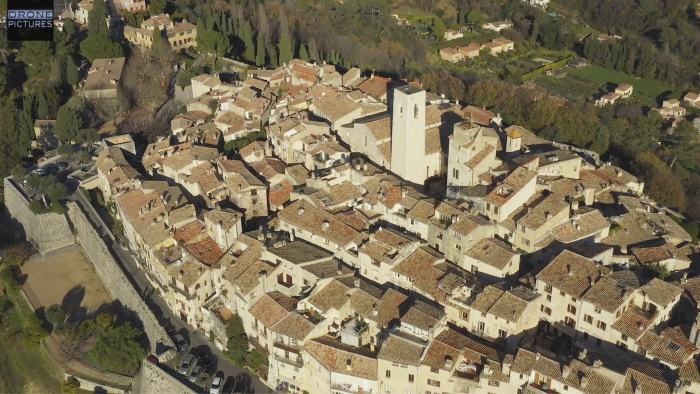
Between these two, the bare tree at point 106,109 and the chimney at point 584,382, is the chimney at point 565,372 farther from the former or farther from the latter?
the bare tree at point 106,109

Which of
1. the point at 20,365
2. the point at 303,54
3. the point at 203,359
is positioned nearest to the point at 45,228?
the point at 20,365

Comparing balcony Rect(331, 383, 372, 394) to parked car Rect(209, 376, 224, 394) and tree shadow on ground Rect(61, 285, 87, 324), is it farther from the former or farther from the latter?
tree shadow on ground Rect(61, 285, 87, 324)

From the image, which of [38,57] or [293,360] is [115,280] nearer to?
[293,360]

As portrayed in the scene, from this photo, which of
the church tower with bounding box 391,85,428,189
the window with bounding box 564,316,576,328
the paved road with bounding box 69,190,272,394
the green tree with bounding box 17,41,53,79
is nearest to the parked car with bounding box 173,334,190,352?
the paved road with bounding box 69,190,272,394

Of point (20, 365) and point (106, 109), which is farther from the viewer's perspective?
point (106, 109)

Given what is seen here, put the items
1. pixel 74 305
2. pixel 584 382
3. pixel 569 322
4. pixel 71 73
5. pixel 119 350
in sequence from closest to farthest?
1. pixel 584 382
2. pixel 569 322
3. pixel 119 350
4. pixel 74 305
5. pixel 71 73

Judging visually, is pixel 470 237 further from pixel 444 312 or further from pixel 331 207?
pixel 331 207
